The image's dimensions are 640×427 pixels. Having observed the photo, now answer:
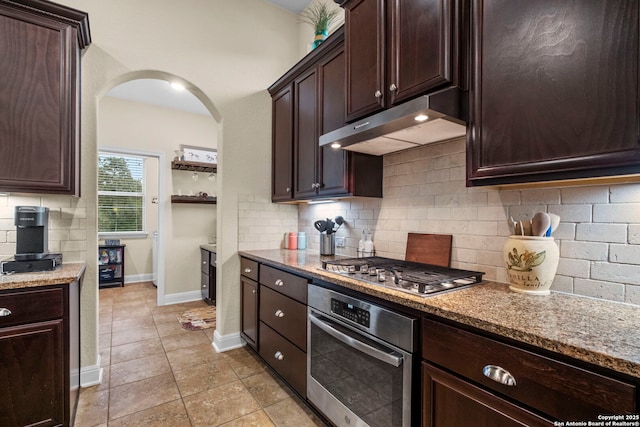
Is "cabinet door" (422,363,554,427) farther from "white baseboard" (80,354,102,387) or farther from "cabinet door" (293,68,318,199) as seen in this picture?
"white baseboard" (80,354,102,387)

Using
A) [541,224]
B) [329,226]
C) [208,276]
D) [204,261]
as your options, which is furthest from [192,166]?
[541,224]

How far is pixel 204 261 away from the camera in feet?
14.4

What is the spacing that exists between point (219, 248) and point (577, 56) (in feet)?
8.92

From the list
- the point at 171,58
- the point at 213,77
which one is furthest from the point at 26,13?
the point at 213,77

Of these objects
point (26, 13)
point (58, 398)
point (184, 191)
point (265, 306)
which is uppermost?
point (26, 13)

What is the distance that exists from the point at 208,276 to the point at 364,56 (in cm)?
355

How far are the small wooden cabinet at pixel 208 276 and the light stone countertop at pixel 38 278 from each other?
2.15m

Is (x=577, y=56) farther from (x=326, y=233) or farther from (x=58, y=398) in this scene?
(x=58, y=398)

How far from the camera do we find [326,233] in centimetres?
255

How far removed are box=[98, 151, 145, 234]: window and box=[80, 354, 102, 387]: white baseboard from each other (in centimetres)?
389

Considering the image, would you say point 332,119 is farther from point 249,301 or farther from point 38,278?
point 38,278

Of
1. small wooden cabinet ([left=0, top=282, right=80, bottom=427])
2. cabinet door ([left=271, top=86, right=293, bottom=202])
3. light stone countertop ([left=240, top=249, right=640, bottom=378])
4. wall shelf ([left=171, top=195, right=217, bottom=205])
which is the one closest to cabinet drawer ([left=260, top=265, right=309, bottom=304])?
light stone countertop ([left=240, top=249, right=640, bottom=378])

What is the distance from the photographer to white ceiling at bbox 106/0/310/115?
3886 millimetres

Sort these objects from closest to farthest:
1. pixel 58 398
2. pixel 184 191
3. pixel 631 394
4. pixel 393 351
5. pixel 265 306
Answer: pixel 631 394, pixel 393 351, pixel 58 398, pixel 265 306, pixel 184 191
